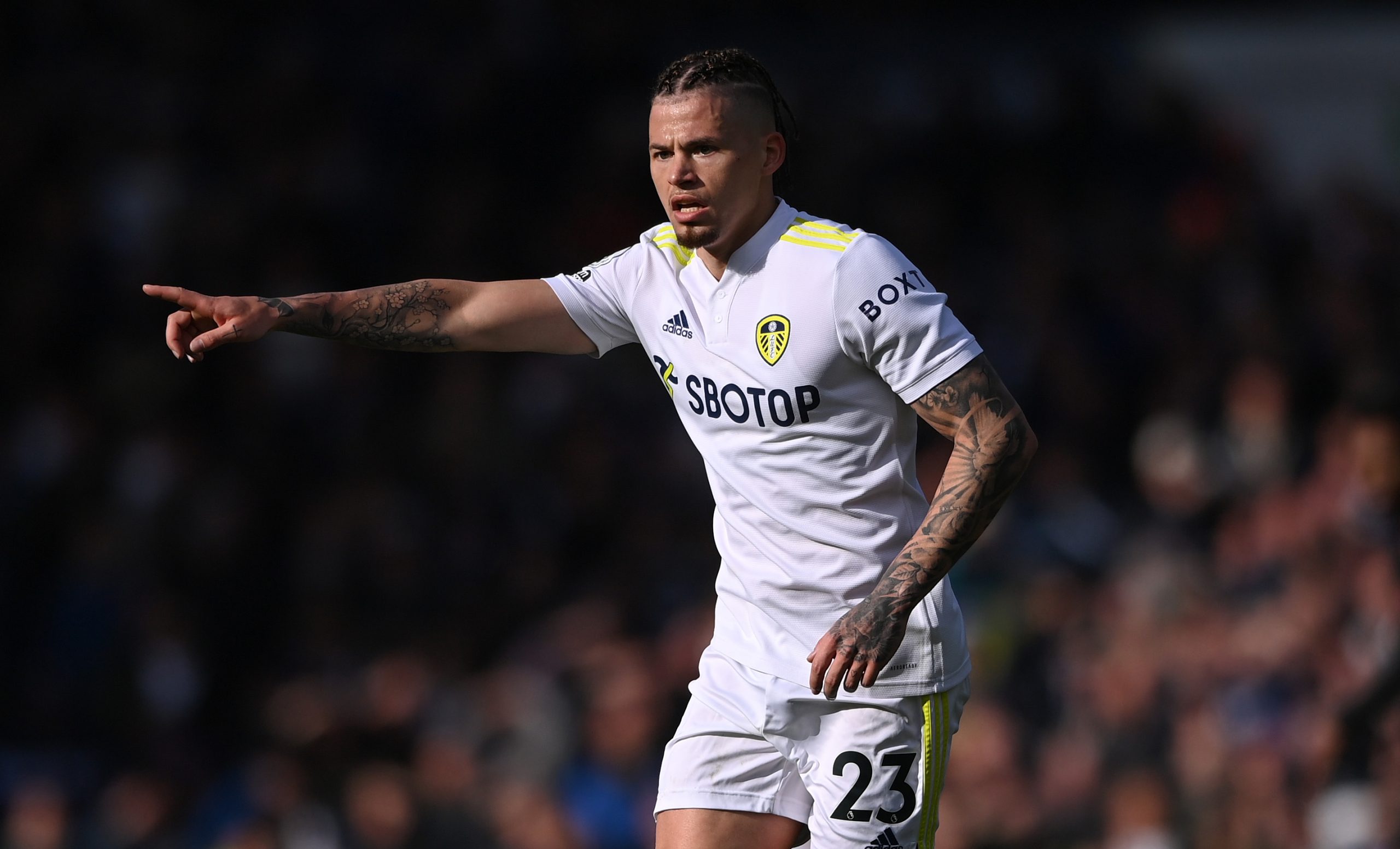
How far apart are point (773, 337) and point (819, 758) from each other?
1001mm

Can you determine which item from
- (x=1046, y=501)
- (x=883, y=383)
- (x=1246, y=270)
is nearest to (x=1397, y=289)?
(x=1246, y=270)

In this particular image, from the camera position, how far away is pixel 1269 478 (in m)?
8.90

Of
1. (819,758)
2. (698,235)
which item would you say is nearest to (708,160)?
(698,235)

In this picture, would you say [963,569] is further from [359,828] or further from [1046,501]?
[359,828]

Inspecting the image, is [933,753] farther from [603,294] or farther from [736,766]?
[603,294]

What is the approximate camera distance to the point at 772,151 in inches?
150

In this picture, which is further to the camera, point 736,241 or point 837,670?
point 736,241

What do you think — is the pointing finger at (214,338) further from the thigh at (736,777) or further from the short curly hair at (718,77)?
the thigh at (736,777)

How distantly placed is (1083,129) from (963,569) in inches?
180

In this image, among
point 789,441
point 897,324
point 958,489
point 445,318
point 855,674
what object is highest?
point 445,318

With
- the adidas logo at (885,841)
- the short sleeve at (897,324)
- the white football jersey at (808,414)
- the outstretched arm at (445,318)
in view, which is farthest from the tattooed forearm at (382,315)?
the adidas logo at (885,841)

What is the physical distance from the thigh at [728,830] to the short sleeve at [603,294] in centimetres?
121

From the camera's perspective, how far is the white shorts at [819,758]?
3.69 metres

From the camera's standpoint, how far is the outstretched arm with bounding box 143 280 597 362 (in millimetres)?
3914
